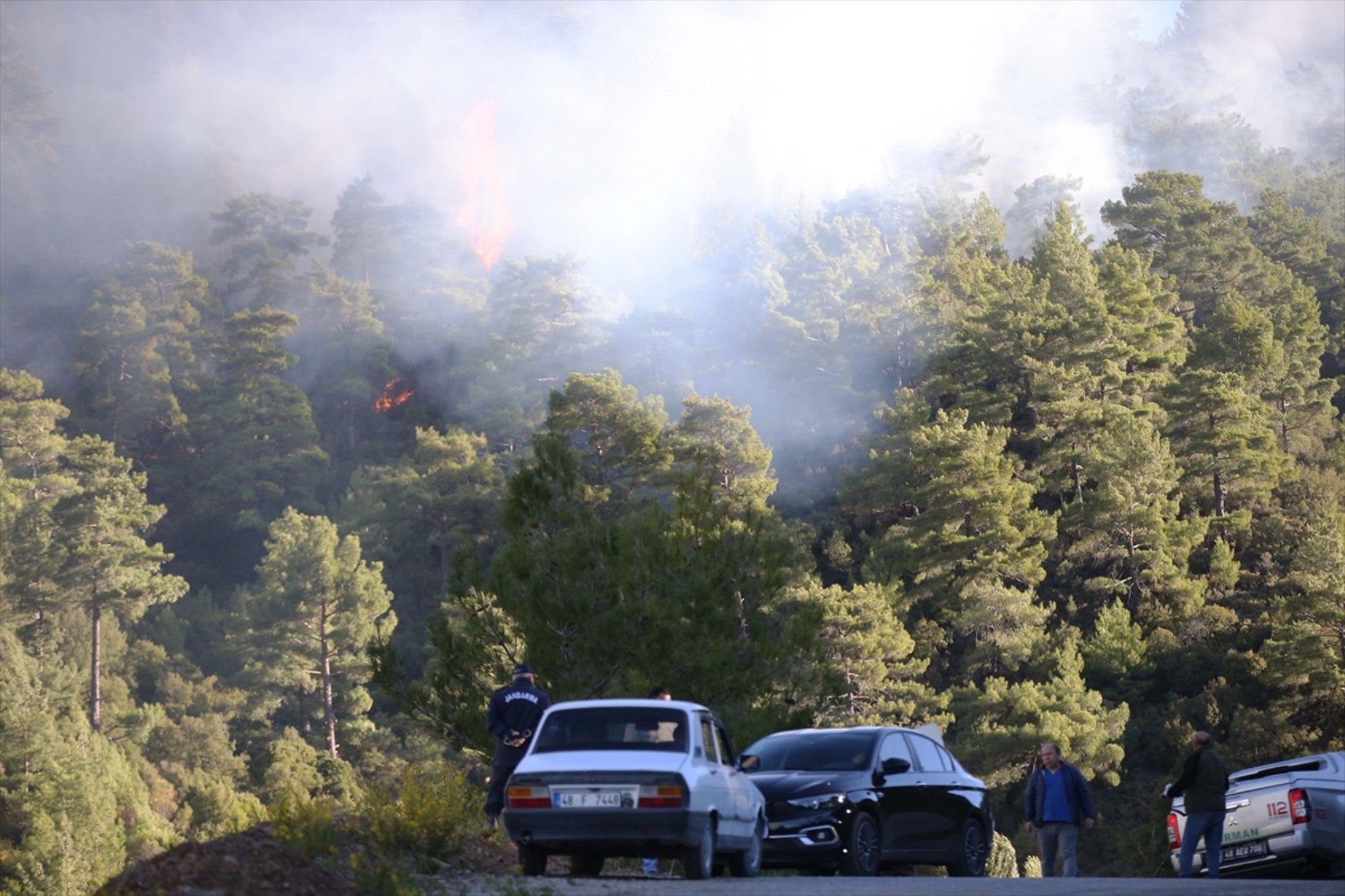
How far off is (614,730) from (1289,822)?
6.92 m

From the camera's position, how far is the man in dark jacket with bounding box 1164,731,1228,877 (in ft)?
46.6

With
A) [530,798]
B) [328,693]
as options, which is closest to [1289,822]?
[530,798]

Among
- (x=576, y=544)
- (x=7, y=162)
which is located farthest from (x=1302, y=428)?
(x=7, y=162)

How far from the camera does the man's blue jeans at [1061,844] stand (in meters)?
15.8

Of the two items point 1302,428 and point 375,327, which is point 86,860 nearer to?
point 1302,428

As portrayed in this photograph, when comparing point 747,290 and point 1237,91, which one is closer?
point 747,290

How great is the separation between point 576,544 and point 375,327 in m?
91.0

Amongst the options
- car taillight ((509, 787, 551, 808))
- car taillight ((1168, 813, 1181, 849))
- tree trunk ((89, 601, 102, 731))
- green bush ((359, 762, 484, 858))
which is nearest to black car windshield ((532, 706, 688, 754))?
Result: car taillight ((509, 787, 551, 808))

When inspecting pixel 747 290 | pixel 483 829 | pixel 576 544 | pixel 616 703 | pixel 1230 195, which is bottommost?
pixel 483 829

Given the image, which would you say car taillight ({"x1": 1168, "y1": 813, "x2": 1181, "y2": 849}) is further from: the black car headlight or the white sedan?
the white sedan

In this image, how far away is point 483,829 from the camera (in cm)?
1430

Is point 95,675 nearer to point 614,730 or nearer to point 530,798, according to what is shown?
point 614,730

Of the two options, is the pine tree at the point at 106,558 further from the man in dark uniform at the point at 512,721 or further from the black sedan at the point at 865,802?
the black sedan at the point at 865,802

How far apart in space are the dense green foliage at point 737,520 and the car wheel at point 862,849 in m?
4.99
